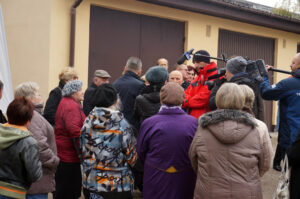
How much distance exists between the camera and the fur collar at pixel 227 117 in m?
3.08

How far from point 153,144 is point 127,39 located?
5689 millimetres

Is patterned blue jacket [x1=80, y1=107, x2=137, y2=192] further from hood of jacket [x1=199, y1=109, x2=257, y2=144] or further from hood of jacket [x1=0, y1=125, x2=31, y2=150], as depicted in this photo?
hood of jacket [x1=199, y1=109, x2=257, y2=144]

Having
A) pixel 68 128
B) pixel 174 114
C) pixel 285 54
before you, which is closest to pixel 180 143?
pixel 174 114

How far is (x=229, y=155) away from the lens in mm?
3047

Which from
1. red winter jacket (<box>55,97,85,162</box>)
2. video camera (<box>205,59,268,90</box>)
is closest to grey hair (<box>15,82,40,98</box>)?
red winter jacket (<box>55,97,85,162</box>)

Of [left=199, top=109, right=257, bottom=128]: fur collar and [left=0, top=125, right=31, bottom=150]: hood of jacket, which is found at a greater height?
[left=199, top=109, right=257, bottom=128]: fur collar

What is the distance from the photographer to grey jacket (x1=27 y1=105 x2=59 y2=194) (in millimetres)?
3551

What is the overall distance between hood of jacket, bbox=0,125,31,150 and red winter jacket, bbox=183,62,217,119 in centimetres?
205

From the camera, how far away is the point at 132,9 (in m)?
8.84

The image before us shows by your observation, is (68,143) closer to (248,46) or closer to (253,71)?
(253,71)

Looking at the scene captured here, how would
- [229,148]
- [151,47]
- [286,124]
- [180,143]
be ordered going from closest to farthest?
[229,148], [180,143], [286,124], [151,47]

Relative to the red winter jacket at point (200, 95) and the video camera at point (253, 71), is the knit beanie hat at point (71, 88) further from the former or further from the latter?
the video camera at point (253, 71)

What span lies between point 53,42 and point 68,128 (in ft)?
12.8

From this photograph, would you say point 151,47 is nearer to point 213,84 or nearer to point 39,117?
point 213,84
